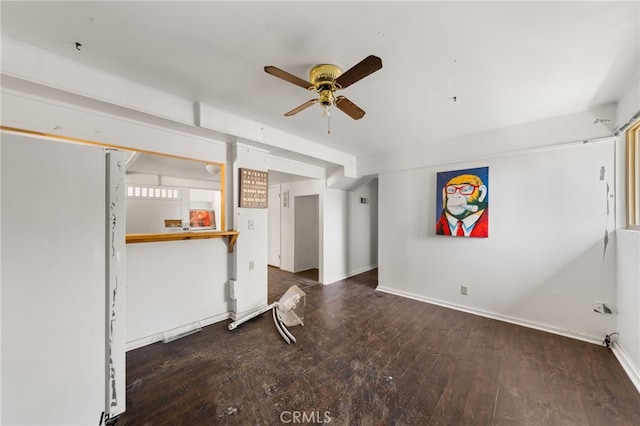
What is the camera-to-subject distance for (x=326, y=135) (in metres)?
3.34

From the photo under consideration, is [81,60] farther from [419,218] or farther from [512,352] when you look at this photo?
[512,352]

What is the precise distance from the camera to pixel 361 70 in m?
1.54

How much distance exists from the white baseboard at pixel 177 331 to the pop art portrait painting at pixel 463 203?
3.39 m

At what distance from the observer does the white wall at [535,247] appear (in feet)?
8.14

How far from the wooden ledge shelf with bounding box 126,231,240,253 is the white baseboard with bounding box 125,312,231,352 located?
Answer: 34.5 inches

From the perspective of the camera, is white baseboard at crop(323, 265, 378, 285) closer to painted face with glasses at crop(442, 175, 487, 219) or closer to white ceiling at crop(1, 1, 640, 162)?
painted face with glasses at crop(442, 175, 487, 219)

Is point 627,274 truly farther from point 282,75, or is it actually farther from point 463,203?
point 282,75

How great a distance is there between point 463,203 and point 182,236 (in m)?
3.71

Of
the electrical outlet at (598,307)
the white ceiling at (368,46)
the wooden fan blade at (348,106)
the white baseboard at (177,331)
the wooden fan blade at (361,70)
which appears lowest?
the white baseboard at (177,331)

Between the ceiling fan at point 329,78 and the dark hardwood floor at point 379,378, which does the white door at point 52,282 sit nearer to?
the dark hardwood floor at point 379,378

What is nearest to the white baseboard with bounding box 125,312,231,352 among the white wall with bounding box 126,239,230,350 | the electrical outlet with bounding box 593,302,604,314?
the white wall with bounding box 126,239,230,350

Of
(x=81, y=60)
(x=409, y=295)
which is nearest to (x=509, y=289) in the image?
(x=409, y=295)

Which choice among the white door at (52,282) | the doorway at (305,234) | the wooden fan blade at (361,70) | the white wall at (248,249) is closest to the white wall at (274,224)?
the doorway at (305,234)

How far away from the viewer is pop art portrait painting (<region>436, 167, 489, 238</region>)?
3143mm
